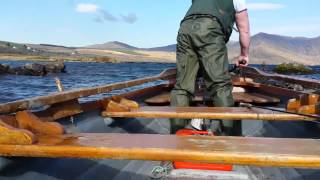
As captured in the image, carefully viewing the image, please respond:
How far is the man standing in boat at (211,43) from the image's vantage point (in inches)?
216

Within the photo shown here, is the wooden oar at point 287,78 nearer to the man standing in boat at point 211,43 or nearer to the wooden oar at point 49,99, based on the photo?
the man standing in boat at point 211,43

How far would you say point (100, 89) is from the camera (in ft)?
16.1

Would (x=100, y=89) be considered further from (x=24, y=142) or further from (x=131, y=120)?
(x=24, y=142)

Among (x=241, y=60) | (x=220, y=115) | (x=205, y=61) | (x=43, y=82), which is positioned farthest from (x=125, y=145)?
(x=43, y=82)

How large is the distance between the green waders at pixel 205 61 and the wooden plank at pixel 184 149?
2525mm

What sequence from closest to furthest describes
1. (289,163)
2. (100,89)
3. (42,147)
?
(289,163) → (42,147) → (100,89)

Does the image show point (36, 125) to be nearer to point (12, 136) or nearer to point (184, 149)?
point (12, 136)

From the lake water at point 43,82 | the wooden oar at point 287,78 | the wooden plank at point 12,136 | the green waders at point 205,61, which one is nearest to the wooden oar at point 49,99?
the wooden plank at point 12,136

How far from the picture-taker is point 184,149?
104 inches

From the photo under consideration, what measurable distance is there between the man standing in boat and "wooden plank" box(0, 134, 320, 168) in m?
2.54

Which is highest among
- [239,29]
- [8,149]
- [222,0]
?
[222,0]

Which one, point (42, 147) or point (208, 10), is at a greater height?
point (208, 10)

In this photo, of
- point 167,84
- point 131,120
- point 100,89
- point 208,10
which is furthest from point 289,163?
point 167,84

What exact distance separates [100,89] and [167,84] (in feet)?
14.6
